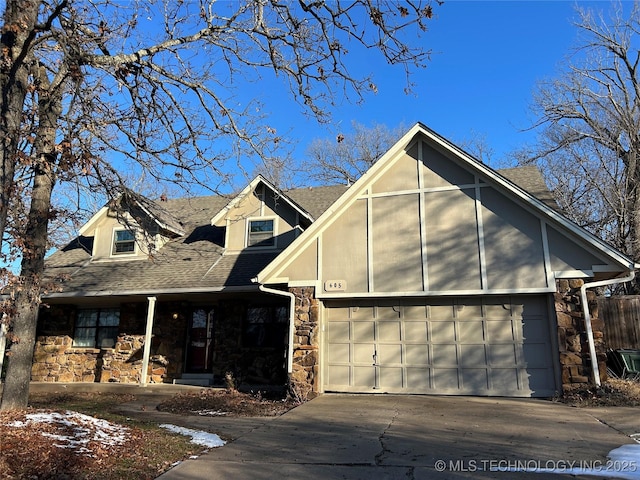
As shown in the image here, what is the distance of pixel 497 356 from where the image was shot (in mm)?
9812

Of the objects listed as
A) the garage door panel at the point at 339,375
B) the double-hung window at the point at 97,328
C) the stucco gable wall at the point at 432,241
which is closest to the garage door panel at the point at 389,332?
the stucco gable wall at the point at 432,241

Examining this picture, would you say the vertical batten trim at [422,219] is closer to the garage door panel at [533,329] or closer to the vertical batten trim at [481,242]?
the vertical batten trim at [481,242]

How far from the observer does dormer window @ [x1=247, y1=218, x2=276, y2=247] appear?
13.8m

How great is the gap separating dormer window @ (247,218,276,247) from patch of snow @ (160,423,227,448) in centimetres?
690

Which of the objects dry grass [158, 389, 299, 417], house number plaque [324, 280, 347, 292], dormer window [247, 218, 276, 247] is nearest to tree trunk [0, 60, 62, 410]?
dry grass [158, 389, 299, 417]

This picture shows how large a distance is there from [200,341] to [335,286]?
5.23 m

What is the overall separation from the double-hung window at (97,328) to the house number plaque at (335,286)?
7471 mm

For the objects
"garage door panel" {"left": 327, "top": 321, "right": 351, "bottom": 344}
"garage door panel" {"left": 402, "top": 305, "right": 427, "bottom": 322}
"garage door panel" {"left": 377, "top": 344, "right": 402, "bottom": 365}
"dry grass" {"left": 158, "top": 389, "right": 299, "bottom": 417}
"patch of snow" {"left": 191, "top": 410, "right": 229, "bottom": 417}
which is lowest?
"patch of snow" {"left": 191, "top": 410, "right": 229, "bottom": 417}

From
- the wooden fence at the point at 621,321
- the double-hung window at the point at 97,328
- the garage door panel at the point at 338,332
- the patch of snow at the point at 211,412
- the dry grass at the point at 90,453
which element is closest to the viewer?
the dry grass at the point at 90,453

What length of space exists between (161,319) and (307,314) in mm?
5463

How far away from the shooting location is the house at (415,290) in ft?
30.6

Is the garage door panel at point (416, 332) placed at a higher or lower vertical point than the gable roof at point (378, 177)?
lower

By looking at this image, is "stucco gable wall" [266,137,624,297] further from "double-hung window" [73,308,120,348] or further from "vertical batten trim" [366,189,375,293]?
"double-hung window" [73,308,120,348]

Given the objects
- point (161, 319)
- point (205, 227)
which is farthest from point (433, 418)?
point (205, 227)
